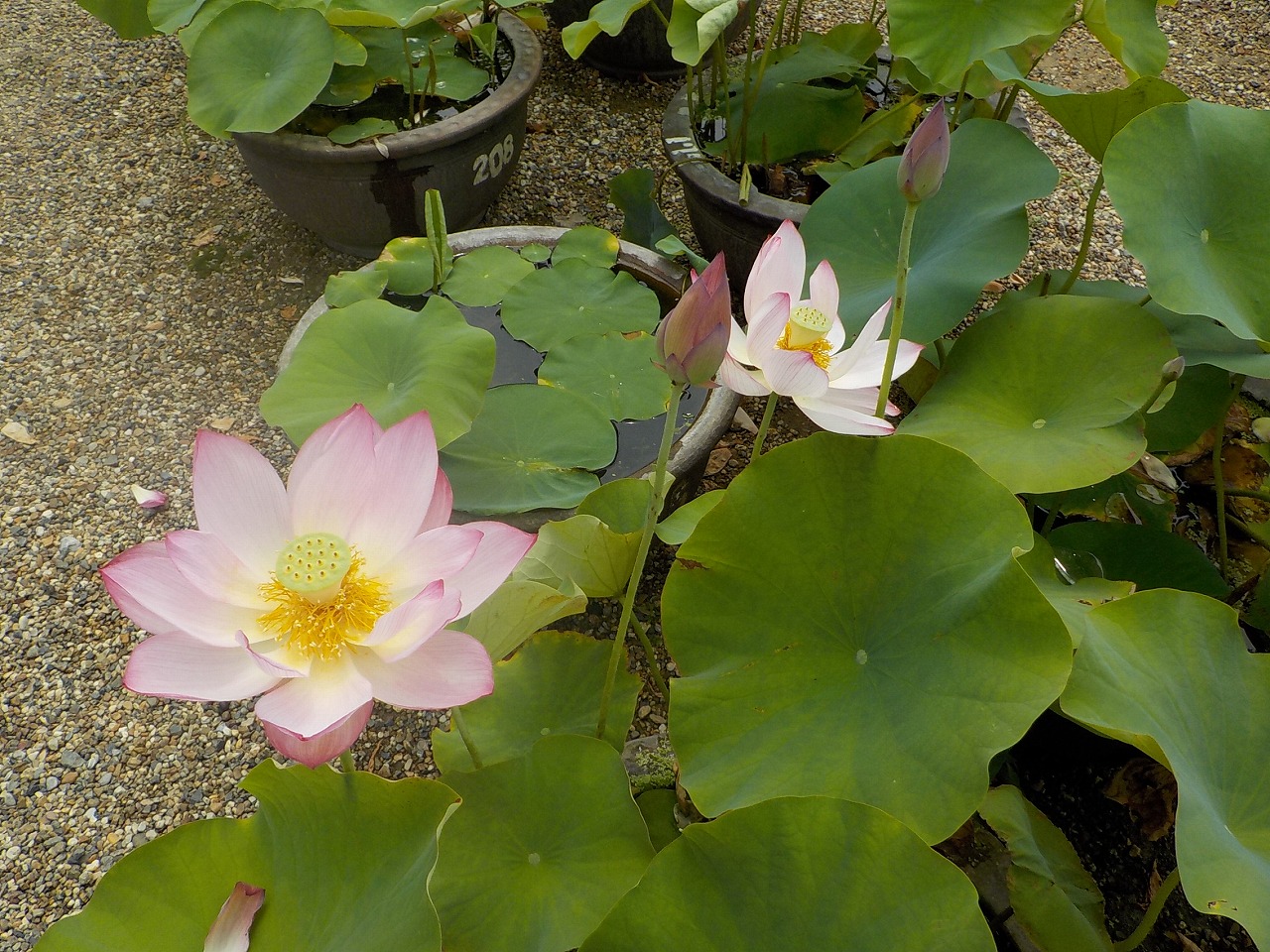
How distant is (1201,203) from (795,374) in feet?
2.46

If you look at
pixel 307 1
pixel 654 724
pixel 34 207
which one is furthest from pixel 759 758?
pixel 34 207

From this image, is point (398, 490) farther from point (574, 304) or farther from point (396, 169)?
point (396, 169)

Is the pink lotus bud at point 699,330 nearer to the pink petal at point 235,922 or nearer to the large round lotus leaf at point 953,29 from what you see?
the pink petal at point 235,922

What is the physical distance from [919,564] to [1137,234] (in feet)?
2.07

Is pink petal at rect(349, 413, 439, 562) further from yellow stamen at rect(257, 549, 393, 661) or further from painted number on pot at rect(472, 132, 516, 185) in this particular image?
painted number on pot at rect(472, 132, 516, 185)

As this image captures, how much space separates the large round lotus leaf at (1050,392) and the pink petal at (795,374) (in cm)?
33

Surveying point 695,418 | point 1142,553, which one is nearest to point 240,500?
point 695,418

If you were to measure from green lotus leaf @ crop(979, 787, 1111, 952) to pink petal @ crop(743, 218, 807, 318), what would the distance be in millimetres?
638

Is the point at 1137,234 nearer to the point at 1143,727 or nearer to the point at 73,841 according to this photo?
the point at 1143,727

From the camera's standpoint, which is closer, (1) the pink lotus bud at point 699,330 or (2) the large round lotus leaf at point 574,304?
(1) the pink lotus bud at point 699,330

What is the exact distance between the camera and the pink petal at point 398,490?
771 mm

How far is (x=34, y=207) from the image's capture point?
8.91 feet

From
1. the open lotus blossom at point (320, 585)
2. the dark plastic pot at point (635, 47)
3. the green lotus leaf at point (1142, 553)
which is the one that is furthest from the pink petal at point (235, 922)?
the dark plastic pot at point (635, 47)

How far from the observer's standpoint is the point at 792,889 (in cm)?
76
